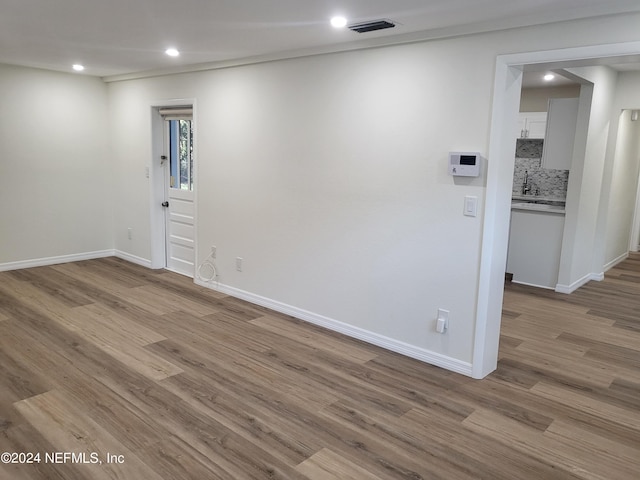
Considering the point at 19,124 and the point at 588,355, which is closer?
the point at 588,355

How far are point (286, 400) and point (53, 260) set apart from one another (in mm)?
4594

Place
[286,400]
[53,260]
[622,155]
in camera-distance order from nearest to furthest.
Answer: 1. [286,400]
2. [53,260]
3. [622,155]

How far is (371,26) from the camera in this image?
10.8ft

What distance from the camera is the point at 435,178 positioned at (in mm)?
3514

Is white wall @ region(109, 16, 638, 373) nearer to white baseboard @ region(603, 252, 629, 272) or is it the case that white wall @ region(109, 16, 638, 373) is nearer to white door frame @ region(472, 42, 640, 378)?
white door frame @ region(472, 42, 640, 378)

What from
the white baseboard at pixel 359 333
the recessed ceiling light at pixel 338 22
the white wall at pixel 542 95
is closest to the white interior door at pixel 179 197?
the white baseboard at pixel 359 333

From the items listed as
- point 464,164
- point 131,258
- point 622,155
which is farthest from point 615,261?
point 131,258

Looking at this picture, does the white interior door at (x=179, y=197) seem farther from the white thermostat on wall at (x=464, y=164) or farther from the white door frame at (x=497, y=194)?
the white door frame at (x=497, y=194)

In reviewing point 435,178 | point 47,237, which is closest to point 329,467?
point 435,178

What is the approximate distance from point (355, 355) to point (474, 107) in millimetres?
1978

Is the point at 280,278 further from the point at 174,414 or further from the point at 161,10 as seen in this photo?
the point at 161,10

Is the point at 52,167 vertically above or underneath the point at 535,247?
above

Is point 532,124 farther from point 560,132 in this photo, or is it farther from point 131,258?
point 131,258

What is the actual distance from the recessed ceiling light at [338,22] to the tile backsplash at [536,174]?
4659mm
